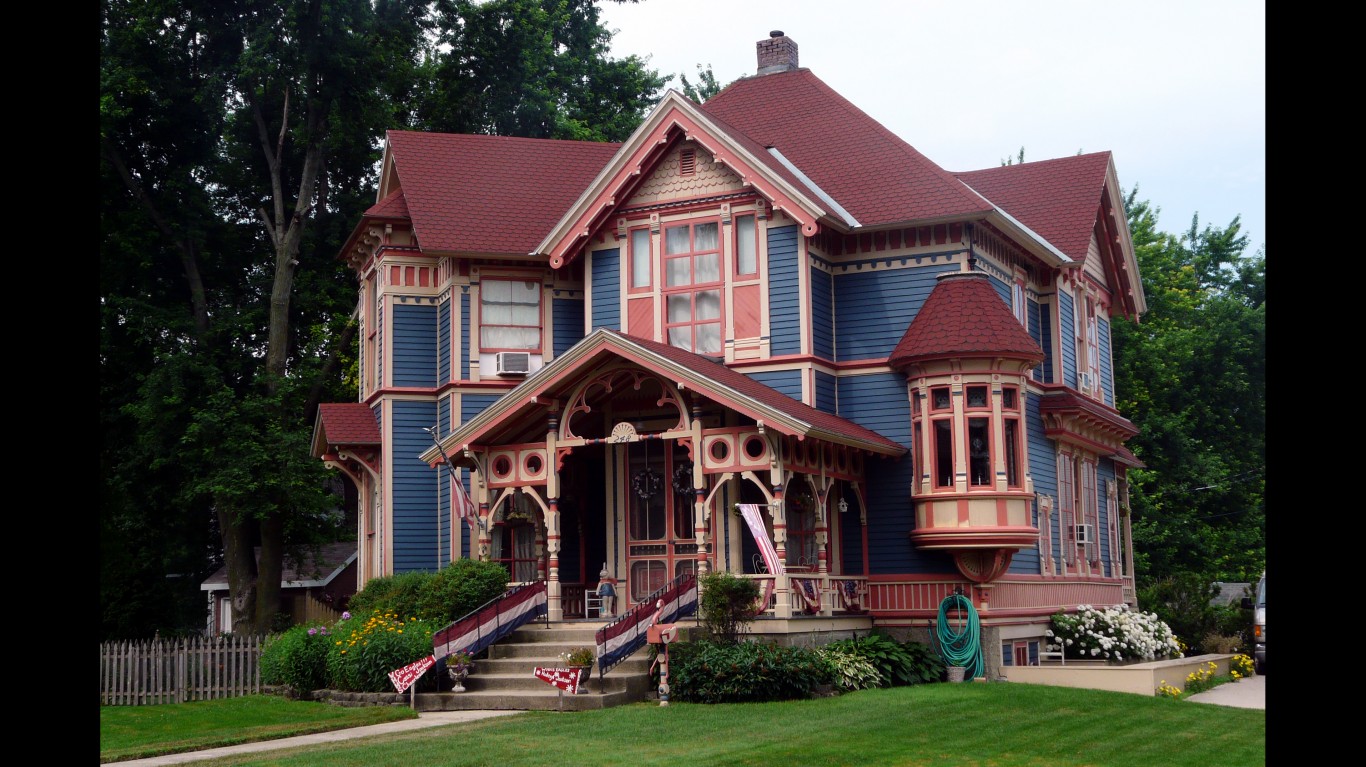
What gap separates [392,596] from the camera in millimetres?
22844

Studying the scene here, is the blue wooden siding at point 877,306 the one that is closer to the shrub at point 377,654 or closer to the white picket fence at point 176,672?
the shrub at point 377,654

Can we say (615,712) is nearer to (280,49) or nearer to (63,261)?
(63,261)

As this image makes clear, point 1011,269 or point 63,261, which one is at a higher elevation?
point 1011,269

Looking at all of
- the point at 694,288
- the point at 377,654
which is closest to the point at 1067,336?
the point at 694,288

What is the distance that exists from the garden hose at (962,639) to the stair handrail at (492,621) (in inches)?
252

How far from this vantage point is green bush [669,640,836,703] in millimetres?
18344

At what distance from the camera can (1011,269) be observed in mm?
26328

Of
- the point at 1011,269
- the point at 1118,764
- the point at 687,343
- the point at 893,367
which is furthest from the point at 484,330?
the point at 1118,764

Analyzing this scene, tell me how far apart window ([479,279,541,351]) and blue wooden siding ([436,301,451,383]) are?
0.68m

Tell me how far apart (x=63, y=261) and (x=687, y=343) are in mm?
22133

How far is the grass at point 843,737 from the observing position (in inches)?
539

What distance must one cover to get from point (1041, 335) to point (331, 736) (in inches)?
655
